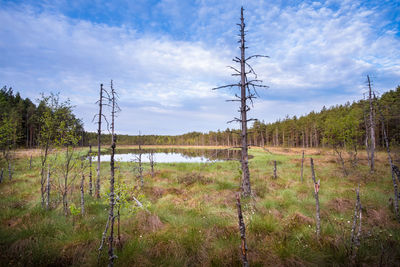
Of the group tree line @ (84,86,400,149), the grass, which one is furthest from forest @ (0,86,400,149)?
the grass

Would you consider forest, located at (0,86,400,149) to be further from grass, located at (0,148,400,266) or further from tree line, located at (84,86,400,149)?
grass, located at (0,148,400,266)

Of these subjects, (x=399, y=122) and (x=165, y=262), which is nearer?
(x=165, y=262)

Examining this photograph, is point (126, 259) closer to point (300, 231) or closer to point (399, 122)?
point (300, 231)

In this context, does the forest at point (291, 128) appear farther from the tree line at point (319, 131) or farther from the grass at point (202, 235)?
the grass at point (202, 235)

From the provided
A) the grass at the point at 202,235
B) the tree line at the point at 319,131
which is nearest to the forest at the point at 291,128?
the tree line at the point at 319,131

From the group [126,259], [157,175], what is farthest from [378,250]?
[157,175]

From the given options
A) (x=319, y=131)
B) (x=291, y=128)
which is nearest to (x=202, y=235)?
(x=319, y=131)

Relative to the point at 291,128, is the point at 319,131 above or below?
below

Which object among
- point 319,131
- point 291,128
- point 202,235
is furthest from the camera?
point 291,128

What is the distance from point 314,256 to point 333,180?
12206mm

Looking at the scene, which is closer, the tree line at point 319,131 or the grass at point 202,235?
the grass at point 202,235

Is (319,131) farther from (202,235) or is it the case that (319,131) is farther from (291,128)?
(202,235)

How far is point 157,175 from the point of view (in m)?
18.1

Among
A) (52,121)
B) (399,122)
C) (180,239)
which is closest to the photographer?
(180,239)
